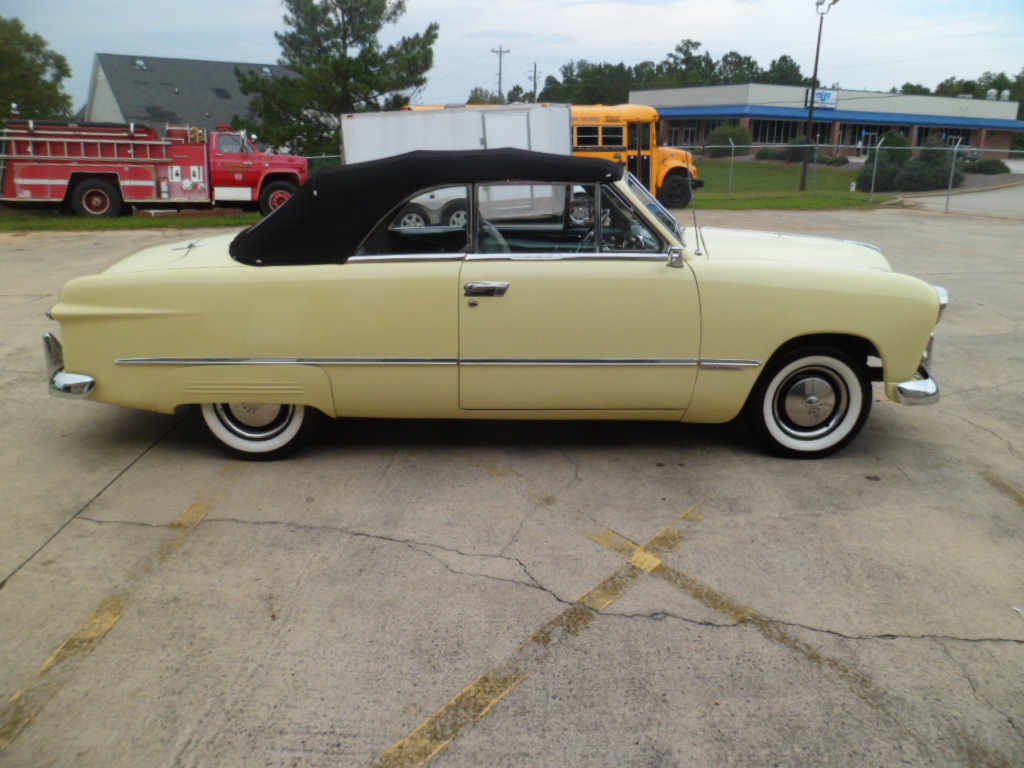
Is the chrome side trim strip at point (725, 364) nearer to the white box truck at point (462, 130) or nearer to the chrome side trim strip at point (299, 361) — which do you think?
the chrome side trim strip at point (299, 361)

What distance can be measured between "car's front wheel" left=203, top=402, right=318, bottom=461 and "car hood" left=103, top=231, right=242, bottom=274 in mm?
771

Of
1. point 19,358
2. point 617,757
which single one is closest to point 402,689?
point 617,757

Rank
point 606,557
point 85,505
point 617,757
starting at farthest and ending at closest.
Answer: point 85,505, point 606,557, point 617,757

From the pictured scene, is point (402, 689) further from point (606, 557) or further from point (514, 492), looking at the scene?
point (514, 492)

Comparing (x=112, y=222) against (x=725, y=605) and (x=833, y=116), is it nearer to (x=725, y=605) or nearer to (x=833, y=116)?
(x=725, y=605)

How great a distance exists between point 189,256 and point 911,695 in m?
4.12

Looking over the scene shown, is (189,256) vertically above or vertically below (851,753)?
above

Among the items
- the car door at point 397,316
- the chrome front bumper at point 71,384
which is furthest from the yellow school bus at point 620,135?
the chrome front bumper at point 71,384

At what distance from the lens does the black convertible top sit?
444 centimetres

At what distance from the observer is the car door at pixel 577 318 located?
4387 millimetres

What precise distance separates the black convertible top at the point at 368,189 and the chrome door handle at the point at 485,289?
568 millimetres

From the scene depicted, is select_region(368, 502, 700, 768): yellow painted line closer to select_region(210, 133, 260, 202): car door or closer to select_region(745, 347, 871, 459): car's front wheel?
select_region(745, 347, 871, 459): car's front wheel

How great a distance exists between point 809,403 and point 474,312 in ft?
6.27

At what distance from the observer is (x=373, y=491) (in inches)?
172
